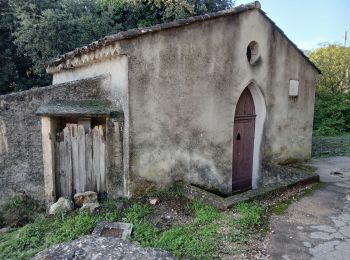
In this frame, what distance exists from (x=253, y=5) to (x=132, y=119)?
4531mm

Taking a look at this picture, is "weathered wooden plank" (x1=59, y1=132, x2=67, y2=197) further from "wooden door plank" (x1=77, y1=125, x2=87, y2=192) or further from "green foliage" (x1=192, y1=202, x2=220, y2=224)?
"green foliage" (x1=192, y1=202, x2=220, y2=224)

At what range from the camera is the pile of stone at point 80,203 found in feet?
19.1

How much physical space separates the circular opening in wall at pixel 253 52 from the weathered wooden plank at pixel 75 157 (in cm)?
499

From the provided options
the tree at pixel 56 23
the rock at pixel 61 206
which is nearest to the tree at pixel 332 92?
the tree at pixel 56 23

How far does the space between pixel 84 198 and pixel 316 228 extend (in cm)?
446

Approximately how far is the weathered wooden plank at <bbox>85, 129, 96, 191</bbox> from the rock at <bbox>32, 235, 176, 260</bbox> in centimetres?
227

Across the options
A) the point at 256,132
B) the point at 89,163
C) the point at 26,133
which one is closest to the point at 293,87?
the point at 256,132

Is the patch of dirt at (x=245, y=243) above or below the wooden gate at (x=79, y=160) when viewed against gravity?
below

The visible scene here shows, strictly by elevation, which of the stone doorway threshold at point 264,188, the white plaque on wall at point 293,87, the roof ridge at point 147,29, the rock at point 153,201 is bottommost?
the rock at point 153,201

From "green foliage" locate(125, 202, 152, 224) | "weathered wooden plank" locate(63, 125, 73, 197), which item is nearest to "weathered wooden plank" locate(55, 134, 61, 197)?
"weathered wooden plank" locate(63, 125, 73, 197)

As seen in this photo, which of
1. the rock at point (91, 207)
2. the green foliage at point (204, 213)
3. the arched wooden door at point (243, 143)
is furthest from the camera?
the arched wooden door at point (243, 143)

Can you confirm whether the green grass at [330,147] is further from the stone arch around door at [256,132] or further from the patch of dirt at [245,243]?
the patch of dirt at [245,243]

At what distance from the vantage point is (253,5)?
7.74 m

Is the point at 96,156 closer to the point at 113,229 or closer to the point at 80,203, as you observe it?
the point at 80,203
